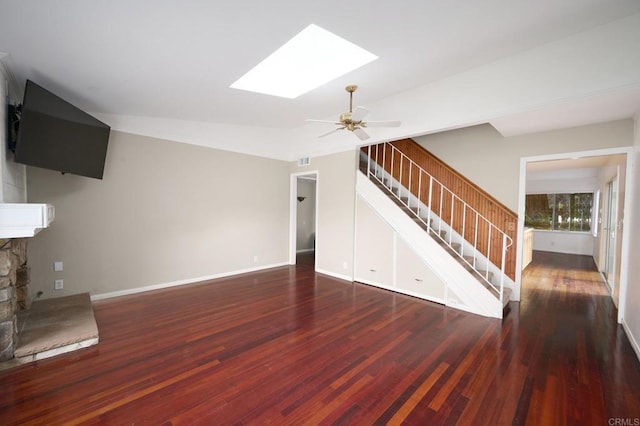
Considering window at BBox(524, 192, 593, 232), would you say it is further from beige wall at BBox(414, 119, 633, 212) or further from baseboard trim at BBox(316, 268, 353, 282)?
baseboard trim at BBox(316, 268, 353, 282)

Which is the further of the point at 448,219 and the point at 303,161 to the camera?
the point at 303,161

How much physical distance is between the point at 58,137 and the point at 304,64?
9.86 ft

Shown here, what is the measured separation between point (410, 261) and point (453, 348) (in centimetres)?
169

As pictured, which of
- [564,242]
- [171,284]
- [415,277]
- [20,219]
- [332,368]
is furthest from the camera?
[564,242]

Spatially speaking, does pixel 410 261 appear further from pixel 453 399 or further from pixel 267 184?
pixel 267 184

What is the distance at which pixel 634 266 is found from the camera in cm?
293

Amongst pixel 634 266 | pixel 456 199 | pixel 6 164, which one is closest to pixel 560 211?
pixel 456 199

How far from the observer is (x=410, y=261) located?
14.0 feet

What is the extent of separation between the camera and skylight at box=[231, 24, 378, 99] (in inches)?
115

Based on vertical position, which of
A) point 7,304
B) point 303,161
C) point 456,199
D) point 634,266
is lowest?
point 7,304

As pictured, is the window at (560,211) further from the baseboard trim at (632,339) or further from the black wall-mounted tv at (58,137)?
the black wall-mounted tv at (58,137)

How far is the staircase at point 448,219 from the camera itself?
409 cm

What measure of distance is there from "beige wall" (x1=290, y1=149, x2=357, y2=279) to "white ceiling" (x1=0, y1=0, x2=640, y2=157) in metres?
1.85

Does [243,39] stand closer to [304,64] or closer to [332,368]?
[304,64]
